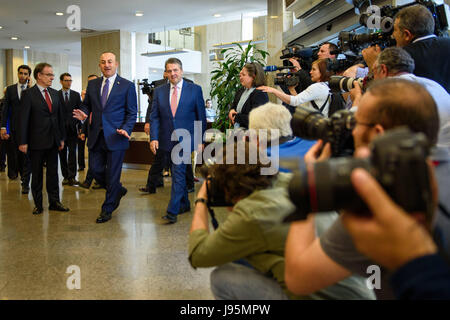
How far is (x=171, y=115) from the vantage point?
403cm

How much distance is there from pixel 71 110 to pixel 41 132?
73.8 inches

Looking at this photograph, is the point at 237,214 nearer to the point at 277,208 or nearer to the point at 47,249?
the point at 277,208

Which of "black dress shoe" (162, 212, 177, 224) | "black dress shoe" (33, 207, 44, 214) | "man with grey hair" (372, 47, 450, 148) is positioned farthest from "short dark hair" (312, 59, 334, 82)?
"black dress shoe" (33, 207, 44, 214)

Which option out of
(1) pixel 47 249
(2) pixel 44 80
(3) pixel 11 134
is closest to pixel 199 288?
(1) pixel 47 249

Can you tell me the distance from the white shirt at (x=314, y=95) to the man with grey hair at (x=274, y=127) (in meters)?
1.02

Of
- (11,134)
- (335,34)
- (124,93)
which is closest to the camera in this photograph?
(124,93)

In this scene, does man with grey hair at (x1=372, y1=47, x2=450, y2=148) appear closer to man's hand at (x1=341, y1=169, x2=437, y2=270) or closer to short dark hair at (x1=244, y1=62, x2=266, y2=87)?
man's hand at (x1=341, y1=169, x2=437, y2=270)

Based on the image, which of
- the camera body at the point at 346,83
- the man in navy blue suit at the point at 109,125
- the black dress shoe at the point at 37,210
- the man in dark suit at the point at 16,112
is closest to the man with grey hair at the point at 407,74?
the camera body at the point at 346,83

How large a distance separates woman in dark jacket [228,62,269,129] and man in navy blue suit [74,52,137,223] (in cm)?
97

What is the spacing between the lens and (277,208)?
1319mm

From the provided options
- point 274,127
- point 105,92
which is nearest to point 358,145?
point 274,127

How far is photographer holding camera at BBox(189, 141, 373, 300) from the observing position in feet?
4.29

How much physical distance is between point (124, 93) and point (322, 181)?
357 centimetres
